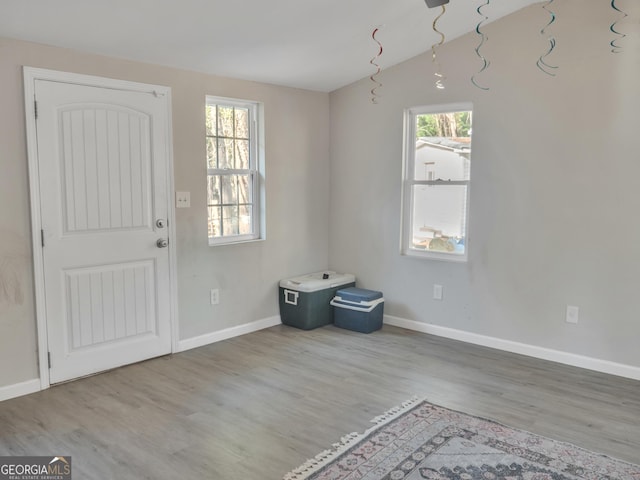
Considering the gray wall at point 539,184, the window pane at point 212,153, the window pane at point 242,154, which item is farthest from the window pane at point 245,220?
the gray wall at point 539,184

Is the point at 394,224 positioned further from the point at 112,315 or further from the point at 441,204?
the point at 112,315

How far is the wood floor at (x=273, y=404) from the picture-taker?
100 inches

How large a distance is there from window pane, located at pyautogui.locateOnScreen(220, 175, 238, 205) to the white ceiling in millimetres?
833

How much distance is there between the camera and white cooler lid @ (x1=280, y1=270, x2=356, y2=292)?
460 cm

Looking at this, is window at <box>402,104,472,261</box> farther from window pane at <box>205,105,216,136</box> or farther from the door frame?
the door frame

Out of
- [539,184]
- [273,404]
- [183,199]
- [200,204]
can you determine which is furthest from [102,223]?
[539,184]

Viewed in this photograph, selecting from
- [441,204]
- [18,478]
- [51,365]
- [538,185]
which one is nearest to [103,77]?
[51,365]

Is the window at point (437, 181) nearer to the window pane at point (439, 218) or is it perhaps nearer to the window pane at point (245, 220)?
the window pane at point (439, 218)

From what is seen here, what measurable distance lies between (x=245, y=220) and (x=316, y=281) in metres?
0.85

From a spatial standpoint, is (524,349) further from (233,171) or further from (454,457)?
(233,171)

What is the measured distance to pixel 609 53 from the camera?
3.48m

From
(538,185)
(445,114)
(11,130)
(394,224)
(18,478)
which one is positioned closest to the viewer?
(18,478)

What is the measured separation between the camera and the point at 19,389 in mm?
3184

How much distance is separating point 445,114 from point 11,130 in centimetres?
318
